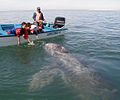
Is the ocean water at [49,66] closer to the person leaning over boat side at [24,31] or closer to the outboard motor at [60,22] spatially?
the person leaning over boat side at [24,31]

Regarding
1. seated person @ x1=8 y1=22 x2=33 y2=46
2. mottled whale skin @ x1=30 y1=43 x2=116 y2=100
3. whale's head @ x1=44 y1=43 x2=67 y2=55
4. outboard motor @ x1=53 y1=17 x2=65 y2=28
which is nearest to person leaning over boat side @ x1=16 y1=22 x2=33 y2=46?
seated person @ x1=8 y1=22 x2=33 y2=46

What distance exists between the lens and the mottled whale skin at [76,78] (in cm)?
648

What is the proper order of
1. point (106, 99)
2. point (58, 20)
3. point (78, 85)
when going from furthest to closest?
point (58, 20), point (78, 85), point (106, 99)

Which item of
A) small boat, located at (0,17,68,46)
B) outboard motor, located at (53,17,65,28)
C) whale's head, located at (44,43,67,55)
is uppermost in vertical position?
outboard motor, located at (53,17,65,28)

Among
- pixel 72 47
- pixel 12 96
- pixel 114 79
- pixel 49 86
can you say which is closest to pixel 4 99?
pixel 12 96

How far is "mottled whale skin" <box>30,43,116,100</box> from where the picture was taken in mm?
6477

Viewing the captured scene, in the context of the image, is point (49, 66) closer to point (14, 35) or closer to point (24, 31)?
point (24, 31)

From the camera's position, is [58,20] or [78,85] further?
[58,20]

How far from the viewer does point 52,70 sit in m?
8.83

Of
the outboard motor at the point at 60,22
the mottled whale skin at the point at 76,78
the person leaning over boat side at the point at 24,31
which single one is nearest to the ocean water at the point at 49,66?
the mottled whale skin at the point at 76,78

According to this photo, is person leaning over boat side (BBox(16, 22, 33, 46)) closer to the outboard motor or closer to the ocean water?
the ocean water

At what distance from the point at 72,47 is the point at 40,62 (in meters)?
4.19

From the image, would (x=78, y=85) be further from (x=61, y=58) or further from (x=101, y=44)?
(x=101, y=44)

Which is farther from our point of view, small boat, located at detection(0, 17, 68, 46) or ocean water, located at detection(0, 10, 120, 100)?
small boat, located at detection(0, 17, 68, 46)
